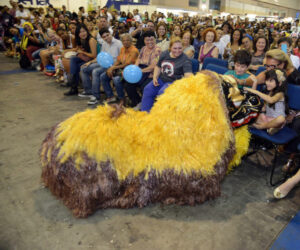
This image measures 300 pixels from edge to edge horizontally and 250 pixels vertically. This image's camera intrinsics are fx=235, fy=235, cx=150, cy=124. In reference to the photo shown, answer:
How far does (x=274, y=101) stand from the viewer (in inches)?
96.3

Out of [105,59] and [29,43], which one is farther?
[29,43]

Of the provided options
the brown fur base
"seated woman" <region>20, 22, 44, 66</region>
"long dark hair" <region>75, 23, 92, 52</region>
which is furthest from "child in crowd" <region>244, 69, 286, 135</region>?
"seated woman" <region>20, 22, 44, 66</region>

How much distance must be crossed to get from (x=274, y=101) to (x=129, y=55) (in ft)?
8.74

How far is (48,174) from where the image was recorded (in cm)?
200

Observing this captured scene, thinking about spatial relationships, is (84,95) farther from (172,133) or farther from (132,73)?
(172,133)

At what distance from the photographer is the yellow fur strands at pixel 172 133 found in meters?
1.90

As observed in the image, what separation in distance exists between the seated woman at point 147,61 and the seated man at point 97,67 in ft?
2.36

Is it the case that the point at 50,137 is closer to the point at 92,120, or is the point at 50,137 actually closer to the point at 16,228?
the point at 92,120

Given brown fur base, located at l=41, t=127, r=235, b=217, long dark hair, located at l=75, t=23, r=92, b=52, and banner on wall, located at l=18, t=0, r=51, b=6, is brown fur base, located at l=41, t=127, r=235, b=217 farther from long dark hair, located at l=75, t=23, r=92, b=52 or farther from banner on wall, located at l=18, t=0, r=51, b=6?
banner on wall, located at l=18, t=0, r=51, b=6

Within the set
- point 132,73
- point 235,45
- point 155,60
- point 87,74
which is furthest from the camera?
point 235,45

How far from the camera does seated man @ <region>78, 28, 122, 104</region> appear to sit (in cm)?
449

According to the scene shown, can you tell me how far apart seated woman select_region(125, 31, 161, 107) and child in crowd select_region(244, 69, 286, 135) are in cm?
188

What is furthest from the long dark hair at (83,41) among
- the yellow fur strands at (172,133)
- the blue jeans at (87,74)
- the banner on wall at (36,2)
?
the banner on wall at (36,2)

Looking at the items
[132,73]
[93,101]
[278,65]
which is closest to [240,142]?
[278,65]
